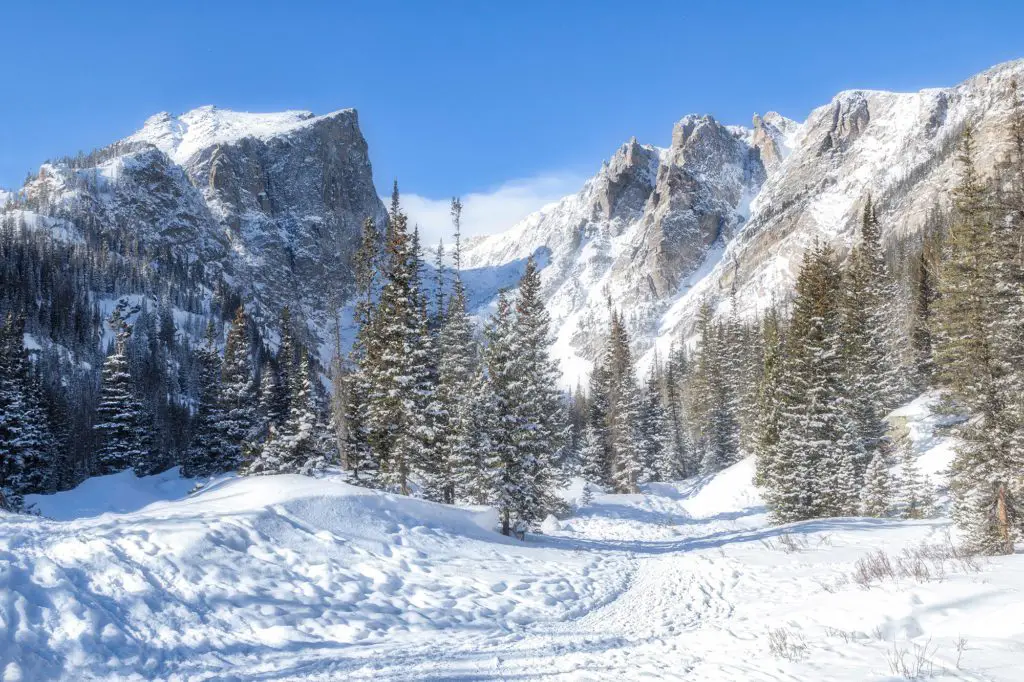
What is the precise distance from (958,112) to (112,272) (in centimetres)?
26540

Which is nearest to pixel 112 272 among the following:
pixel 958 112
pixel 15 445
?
pixel 15 445

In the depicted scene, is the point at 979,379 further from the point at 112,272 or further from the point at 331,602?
the point at 112,272

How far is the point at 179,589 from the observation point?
9.59 meters

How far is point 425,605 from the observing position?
11.5 m

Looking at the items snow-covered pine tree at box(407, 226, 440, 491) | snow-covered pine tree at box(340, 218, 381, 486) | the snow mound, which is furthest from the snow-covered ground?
snow-covered pine tree at box(340, 218, 381, 486)

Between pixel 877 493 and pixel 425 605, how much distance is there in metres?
24.8

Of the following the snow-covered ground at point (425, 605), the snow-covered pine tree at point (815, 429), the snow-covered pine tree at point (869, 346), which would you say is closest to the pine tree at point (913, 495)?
the snow-covered pine tree at point (815, 429)

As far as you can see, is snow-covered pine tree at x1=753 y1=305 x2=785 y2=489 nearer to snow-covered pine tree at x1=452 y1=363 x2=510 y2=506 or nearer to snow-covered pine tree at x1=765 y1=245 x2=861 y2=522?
snow-covered pine tree at x1=765 y1=245 x2=861 y2=522

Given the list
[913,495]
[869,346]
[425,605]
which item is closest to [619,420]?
[869,346]

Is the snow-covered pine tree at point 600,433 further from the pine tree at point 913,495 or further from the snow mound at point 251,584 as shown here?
the snow mound at point 251,584

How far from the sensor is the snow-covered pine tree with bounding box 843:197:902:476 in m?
32.9

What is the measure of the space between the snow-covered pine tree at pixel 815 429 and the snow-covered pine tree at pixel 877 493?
82cm

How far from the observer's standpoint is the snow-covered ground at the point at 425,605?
7.55 m

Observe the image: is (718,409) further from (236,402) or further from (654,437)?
(236,402)
